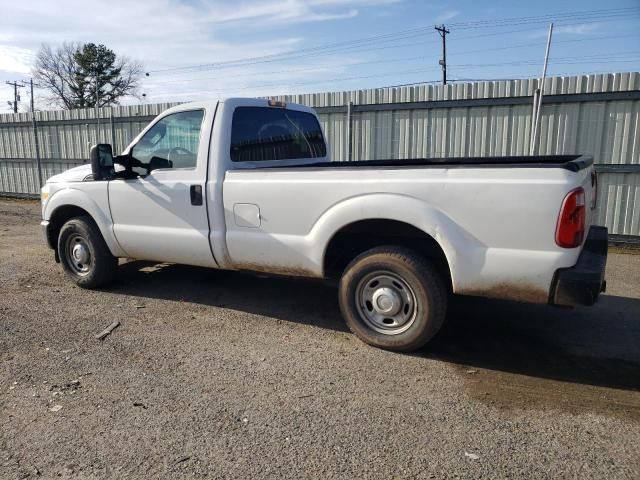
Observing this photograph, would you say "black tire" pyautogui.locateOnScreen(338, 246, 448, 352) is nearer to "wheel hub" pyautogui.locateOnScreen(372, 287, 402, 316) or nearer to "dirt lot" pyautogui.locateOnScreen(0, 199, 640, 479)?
"wheel hub" pyautogui.locateOnScreen(372, 287, 402, 316)

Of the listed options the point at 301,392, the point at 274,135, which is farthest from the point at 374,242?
the point at 274,135

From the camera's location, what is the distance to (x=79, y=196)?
18.7 ft

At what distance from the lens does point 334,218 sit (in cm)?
417

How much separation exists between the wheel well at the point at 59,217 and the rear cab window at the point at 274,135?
222 cm

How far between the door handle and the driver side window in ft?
0.80

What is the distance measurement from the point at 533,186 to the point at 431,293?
1.08m

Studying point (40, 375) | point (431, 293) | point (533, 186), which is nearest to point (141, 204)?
point (40, 375)

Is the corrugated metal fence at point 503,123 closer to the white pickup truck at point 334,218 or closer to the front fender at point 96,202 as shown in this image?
the white pickup truck at point 334,218

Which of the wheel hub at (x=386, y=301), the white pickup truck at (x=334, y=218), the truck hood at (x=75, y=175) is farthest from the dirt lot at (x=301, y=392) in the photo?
the truck hood at (x=75, y=175)

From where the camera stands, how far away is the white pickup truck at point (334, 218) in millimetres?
3484

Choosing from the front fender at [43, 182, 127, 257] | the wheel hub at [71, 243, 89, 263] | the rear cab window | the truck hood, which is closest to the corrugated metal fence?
the rear cab window

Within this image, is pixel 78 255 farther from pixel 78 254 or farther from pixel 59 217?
pixel 59 217

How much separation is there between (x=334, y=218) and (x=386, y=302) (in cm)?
80

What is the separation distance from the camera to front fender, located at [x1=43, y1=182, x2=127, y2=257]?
554 cm
